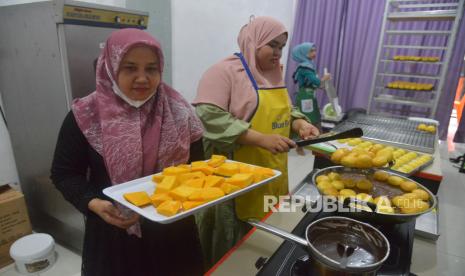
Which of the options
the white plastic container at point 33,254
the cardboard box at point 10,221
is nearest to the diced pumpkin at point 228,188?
the white plastic container at point 33,254

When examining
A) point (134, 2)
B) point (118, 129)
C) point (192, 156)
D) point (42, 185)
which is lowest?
point (42, 185)

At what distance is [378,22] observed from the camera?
159 inches

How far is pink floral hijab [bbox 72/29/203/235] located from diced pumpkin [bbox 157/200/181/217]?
1.03 ft

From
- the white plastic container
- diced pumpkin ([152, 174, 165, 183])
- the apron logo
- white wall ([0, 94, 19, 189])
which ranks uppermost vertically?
the apron logo

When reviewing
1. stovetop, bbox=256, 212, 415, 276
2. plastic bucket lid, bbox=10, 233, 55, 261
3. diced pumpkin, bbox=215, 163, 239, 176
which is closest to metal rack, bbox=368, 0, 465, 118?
stovetop, bbox=256, 212, 415, 276

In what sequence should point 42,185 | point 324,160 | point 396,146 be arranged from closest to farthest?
point 324,160 < point 396,146 < point 42,185

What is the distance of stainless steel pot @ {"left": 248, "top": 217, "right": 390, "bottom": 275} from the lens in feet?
1.85

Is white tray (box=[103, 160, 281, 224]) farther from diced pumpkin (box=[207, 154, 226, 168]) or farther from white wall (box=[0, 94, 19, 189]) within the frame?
white wall (box=[0, 94, 19, 189])

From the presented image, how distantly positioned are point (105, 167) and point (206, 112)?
0.48 m

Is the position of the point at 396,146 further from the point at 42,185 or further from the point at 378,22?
the point at 378,22

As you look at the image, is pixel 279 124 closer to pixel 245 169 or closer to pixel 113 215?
→ pixel 245 169

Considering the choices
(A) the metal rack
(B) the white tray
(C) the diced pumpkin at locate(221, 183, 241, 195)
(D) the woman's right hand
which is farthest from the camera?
(A) the metal rack

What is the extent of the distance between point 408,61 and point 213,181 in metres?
3.77

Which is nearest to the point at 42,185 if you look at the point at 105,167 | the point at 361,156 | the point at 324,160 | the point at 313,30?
the point at 105,167
